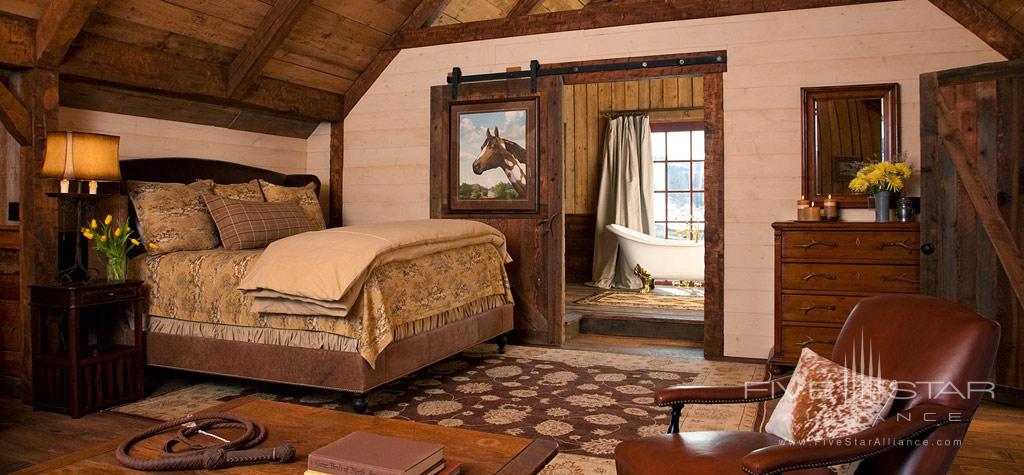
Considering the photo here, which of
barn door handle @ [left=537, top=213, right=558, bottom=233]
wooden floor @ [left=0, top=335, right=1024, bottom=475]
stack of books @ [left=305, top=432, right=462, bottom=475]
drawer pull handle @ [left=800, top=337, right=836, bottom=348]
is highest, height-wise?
barn door handle @ [left=537, top=213, right=558, bottom=233]

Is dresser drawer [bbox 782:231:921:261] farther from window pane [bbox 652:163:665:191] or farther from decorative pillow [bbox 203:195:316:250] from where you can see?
window pane [bbox 652:163:665:191]

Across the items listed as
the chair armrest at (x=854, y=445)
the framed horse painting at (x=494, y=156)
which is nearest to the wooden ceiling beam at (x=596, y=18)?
the framed horse painting at (x=494, y=156)

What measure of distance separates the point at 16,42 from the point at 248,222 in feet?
4.70

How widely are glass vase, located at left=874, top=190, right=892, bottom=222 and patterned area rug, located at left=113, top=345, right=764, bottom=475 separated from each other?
3.83ft

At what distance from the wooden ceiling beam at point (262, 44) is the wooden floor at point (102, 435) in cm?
231

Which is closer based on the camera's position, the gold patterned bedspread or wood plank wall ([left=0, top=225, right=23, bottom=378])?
the gold patterned bedspread

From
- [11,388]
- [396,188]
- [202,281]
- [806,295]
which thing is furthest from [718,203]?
[11,388]

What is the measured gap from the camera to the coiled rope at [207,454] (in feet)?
5.14

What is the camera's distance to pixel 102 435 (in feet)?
10.2

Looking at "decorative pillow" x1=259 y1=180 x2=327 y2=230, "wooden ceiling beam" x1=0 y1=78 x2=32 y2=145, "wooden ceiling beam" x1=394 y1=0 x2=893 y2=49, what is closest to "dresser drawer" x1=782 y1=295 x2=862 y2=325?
"wooden ceiling beam" x1=394 y1=0 x2=893 y2=49

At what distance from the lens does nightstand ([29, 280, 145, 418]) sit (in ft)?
11.0

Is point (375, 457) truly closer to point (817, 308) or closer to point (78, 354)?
point (78, 354)

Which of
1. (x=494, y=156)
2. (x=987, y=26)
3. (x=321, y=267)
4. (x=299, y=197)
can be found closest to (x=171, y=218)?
(x=299, y=197)

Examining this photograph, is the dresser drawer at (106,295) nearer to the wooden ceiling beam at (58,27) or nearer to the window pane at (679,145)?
the wooden ceiling beam at (58,27)
